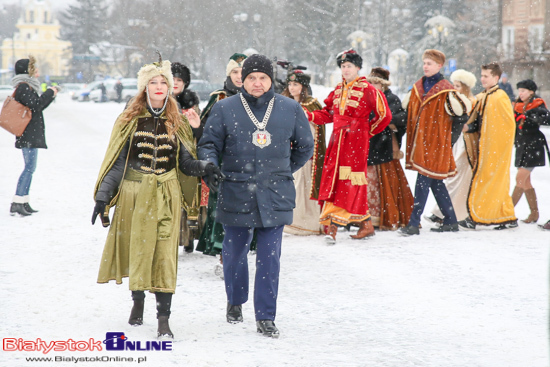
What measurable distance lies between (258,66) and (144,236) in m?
1.39

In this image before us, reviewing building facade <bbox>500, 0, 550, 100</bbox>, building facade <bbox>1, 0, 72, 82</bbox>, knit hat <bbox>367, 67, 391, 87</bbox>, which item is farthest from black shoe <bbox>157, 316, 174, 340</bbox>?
building facade <bbox>1, 0, 72, 82</bbox>

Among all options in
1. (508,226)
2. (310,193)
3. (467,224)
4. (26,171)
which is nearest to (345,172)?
(310,193)

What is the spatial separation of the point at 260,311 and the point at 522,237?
4.69 m

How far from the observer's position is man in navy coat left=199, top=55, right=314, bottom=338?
16.7 feet

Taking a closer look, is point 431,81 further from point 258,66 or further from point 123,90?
point 123,90

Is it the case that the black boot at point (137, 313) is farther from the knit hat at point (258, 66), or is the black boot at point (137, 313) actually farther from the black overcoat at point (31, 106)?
the black overcoat at point (31, 106)

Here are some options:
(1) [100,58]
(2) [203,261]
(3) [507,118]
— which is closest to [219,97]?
(2) [203,261]

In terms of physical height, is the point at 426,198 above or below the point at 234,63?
below

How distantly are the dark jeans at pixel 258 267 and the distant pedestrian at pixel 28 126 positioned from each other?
17.1 ft

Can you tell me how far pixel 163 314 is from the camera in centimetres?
499

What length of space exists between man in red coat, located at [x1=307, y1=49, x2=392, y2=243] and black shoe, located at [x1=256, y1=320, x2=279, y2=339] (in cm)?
327

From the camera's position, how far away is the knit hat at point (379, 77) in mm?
8922

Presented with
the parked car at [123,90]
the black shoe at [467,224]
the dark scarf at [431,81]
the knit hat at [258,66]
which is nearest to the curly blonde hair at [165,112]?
the knit hat at [258,66]

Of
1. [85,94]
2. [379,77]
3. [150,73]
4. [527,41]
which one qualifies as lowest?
[150,73]
